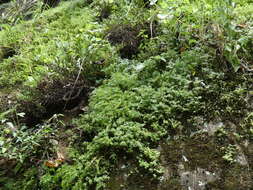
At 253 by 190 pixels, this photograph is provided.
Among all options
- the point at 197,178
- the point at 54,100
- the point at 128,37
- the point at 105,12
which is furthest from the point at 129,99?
the point at 105,12

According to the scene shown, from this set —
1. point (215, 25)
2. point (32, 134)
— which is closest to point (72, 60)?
point (32, 134)

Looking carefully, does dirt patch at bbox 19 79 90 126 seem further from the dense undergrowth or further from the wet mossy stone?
the wet mossy stone

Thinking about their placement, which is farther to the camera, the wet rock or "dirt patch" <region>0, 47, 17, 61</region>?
"dirt patch" <region>0, 47, 17, 61</region>

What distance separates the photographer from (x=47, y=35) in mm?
5145

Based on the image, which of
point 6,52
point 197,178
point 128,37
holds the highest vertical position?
point 128,37

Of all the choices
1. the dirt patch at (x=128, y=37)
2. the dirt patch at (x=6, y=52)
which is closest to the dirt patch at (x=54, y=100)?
the dirt patch at (x=128, y=37)

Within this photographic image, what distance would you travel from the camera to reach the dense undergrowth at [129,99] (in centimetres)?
196

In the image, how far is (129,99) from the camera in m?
2.40

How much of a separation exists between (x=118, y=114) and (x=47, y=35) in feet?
12.6

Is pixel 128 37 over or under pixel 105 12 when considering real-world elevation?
under

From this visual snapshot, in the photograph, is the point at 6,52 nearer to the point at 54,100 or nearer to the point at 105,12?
the point at 105,12

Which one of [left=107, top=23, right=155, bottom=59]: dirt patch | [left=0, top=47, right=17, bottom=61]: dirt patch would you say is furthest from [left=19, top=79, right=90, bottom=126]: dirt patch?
[left=0, top=47, right=17, bottom=61]: dirt patch

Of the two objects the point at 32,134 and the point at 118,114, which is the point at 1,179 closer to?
the point at 32,134

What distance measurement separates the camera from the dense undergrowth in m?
1.96
